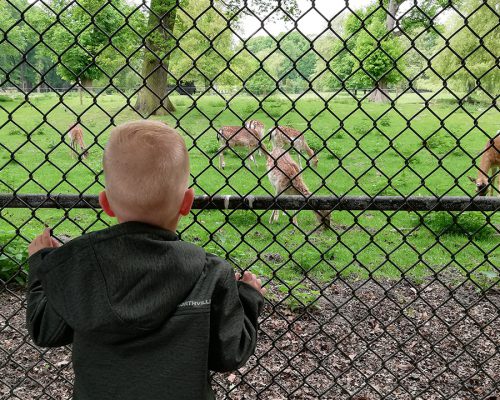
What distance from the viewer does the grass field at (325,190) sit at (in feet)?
9.21

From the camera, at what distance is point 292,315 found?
4.43 meters

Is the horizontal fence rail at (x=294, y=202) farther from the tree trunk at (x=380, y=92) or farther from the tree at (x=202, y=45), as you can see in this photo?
the tree at (x=202, y=45)

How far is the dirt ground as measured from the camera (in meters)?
3.01

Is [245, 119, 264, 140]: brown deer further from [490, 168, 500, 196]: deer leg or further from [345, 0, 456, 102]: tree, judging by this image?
[490, 168, 500, 196]: deer leg

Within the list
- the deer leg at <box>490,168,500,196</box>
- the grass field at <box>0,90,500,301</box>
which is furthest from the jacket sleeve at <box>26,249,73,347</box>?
the deer leg at <box>490,168,500,196</box>

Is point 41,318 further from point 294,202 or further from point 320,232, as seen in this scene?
point 320,232

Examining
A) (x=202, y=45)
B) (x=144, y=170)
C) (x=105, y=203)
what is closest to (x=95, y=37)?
(x=202, y=45)

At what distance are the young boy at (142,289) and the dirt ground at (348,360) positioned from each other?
1.22 metres

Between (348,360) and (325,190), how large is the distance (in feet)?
22.1

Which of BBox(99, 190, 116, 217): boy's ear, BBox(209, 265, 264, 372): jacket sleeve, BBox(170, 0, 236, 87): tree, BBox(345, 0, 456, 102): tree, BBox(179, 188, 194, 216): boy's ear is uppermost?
BBox(345, 0, 456, 102): tree

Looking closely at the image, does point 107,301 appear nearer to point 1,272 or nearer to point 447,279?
point 1,272

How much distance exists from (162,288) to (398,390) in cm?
237

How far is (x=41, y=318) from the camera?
1.72 metres

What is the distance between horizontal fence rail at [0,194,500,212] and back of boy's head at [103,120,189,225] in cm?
86
